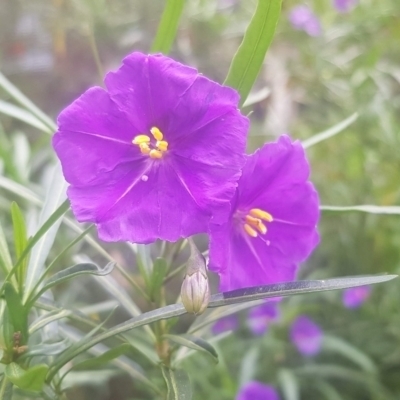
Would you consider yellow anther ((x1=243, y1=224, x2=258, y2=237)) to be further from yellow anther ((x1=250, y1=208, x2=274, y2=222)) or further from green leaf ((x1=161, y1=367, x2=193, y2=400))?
green leaf ((x1=161, y1=367, x2=193, y2=400))

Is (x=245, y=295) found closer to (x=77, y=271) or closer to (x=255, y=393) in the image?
(x=77, y=271)

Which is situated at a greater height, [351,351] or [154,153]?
[154,153]

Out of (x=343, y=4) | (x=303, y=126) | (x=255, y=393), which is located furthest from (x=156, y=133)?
(x=343, y=4)

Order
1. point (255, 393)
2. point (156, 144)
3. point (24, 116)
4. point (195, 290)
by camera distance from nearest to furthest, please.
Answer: point (195, 290) < point (156, 144) < point (24, 116) < point (255, 393)

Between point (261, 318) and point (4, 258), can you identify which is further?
point (261, 318)

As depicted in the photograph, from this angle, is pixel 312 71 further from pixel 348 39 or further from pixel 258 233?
pixel 258 233

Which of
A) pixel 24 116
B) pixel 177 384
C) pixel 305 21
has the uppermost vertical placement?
pixel 305 21

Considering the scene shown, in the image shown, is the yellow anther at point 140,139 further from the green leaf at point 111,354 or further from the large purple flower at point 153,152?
the green leaf at point 111,354

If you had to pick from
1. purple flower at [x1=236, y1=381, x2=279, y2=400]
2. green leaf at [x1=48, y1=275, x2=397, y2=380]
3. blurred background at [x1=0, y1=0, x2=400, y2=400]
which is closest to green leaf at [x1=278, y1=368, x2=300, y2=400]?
blurred background at [x1=0, y1=0, x2=400, y2=400]

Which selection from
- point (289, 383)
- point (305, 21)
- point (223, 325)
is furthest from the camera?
point (305, 21)
